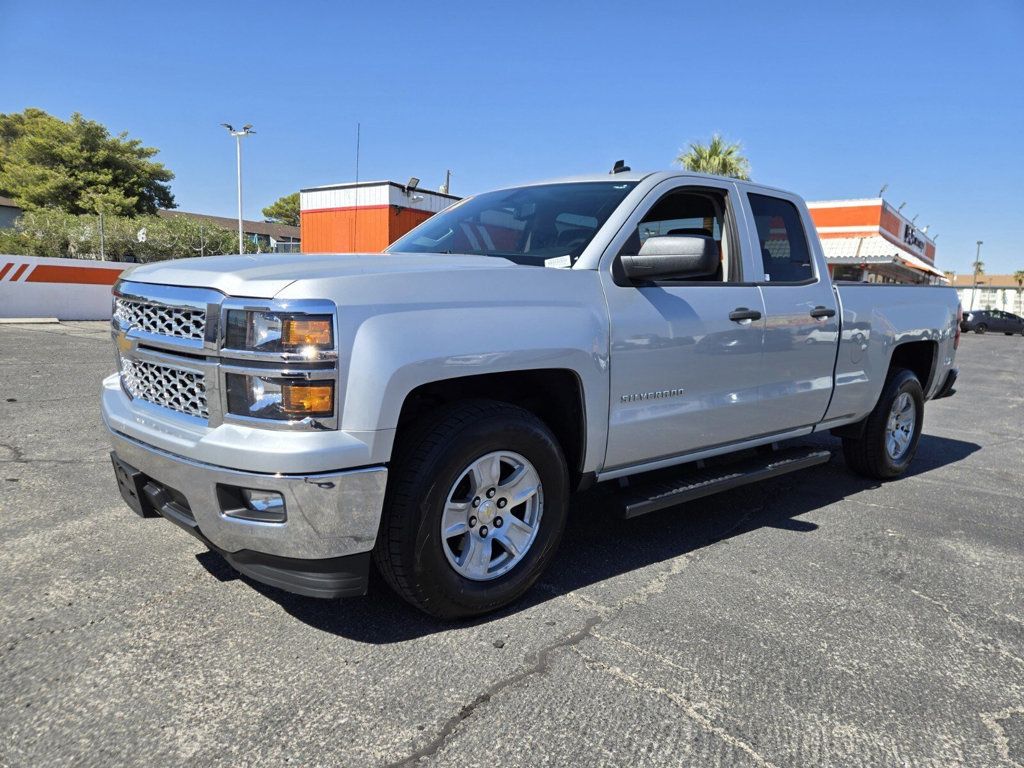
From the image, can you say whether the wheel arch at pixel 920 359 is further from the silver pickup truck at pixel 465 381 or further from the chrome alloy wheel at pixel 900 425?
the silver pickup truck at pixel 465 381

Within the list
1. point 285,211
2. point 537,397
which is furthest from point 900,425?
point 285,211

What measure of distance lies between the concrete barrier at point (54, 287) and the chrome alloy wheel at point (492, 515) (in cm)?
1771

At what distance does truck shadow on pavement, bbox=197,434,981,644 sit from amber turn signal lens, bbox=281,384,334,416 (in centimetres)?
94

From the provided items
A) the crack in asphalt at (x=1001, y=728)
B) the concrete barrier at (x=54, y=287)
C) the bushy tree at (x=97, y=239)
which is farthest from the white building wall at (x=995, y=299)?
the crack in asphalt at (x=1001, y=728)

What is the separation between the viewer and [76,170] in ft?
125

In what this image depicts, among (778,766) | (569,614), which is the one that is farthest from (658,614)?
(778,766)

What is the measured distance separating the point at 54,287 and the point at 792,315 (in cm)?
1917

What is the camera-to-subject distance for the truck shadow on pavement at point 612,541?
2.88m

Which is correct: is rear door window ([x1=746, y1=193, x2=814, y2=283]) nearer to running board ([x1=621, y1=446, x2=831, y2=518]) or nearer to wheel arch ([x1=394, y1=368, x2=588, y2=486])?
running board ([x1=621, y1=446, x2=831, y2=518])

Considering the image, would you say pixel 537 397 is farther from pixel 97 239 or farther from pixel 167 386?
pixel 97 239

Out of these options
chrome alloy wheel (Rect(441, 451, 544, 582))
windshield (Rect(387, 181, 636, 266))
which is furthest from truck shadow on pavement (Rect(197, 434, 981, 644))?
windshield (Rect(387, 181, 636, 266))

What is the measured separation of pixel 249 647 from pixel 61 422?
4391mm

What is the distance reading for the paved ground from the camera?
2162 mm

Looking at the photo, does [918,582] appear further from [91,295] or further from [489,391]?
[91,295]
